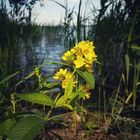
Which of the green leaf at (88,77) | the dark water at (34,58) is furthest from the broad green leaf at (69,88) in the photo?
the dark water at (34,58)

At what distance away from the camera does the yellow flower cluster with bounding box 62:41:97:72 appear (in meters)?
1.25

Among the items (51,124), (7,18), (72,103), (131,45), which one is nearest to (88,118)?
(51,124)

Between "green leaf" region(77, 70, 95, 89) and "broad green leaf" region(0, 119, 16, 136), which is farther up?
"green leaf" region(77, 70, 95, 89)

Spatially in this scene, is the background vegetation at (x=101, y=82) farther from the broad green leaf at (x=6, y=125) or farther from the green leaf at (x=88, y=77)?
the green leaf at (x=88, y=77)

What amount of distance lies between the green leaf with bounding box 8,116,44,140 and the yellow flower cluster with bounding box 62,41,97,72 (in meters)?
0.27

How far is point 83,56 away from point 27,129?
38 cm

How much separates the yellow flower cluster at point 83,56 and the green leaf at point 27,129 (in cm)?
27

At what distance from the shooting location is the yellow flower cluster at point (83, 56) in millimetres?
1253

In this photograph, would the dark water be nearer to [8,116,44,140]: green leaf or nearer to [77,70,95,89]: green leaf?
[77,70,95,89]: green leaf

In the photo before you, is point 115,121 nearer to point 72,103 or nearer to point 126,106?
point 126,106

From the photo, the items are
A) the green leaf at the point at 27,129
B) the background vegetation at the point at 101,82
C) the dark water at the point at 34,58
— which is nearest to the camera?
the green leaf at the point at 27,129

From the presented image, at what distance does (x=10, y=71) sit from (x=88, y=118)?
A: 64 cm

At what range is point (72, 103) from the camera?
1.23 metres

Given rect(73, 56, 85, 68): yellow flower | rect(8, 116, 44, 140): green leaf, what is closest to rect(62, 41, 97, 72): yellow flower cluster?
rect(73, 56, 85, 68): yellow flower
